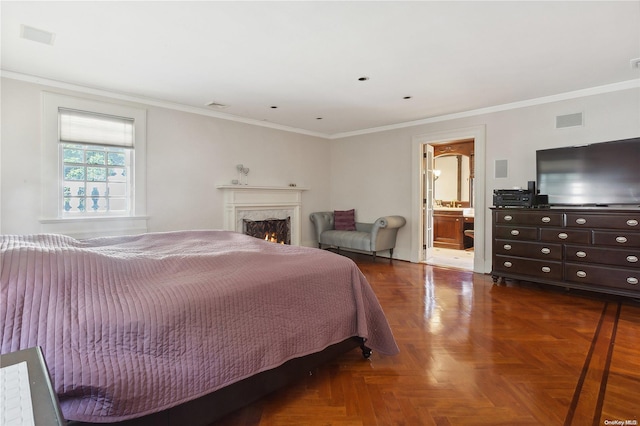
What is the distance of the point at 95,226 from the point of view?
3.88 meters

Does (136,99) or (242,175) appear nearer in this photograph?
(136,99)

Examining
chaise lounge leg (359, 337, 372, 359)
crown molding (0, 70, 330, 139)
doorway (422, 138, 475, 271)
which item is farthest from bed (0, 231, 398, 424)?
doorway (422, 138, 475, 271)

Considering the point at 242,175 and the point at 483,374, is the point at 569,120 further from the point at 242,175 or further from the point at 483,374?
the point at 242,175

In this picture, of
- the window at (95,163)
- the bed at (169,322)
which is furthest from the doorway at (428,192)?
the window at (95,163)

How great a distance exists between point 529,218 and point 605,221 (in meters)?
0.69

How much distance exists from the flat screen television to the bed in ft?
10.9

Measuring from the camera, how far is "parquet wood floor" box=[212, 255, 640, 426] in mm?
1666

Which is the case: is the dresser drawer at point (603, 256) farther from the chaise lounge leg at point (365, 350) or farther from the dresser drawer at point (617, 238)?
the chaise lounge leg at point (365, 350)

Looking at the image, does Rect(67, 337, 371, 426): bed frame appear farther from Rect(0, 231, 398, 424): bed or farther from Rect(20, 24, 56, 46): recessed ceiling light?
Rect(20, 24, 56, 46): recessed ceiling light

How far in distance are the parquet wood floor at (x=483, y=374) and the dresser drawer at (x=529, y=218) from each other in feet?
3.02

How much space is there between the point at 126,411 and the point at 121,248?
3.78ft

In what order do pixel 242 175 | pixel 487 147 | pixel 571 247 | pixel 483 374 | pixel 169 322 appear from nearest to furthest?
pixel 169 322 → pixel 483 374 → pixel 571 247 → pixel 487 147 → pixel 242 175

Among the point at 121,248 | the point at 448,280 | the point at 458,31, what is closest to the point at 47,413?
the point at 121,248

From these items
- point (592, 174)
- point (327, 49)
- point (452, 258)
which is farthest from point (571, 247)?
point (327, 49)
